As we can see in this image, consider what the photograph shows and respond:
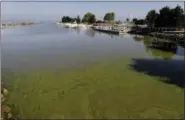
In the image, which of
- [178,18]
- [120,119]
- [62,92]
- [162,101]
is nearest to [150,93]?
[162,101]

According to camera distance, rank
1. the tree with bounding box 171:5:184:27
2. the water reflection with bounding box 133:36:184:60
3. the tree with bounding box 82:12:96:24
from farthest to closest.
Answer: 1. the tree with bounding box 82:12:96:24
2. the tree with bounding box 171:5:184:27
3. the water reflection with bounding box 133:36:184:60

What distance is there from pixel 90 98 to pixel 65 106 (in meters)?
1.68

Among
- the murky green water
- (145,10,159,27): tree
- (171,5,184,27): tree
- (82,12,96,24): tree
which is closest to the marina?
the murky green water

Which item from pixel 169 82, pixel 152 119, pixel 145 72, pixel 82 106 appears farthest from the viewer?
pixel 145 72

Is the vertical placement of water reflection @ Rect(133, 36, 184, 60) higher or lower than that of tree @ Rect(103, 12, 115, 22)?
lower

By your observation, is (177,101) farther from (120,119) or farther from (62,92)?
(62,92)

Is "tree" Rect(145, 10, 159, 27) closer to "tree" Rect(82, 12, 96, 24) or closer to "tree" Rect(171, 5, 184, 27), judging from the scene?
"tree" Rect(171, 5, 184, 27)

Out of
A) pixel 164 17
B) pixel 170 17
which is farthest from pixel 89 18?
pixel 170 17

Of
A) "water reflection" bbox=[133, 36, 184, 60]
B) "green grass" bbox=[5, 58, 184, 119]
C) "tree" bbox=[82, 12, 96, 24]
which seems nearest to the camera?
"green grass" bbox=[5, 58, 184, 119]

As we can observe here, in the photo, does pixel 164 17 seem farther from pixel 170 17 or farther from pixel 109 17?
pixel 109 17

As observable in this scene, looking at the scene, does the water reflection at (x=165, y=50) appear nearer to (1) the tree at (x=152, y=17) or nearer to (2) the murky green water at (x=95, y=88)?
(2) the murky green water at (x=95, y=88)

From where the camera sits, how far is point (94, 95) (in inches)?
592

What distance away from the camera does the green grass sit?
41.7ft

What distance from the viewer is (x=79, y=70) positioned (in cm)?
2134
